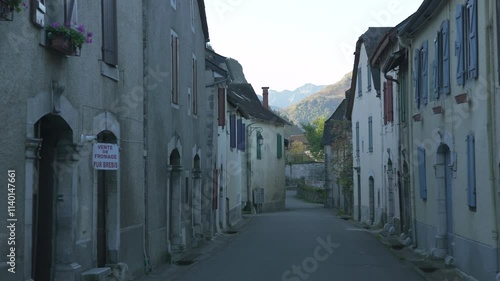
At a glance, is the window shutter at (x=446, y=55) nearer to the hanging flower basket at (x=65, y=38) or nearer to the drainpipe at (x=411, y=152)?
the drainpipe at (x=411, y=152)

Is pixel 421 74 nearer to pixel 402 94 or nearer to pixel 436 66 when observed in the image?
pixel 436 66

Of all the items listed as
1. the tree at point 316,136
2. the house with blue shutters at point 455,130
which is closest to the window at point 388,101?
the house with blue shutters at point 455,130

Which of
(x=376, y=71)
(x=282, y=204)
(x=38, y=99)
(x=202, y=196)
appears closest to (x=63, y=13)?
(x=38, y=99)

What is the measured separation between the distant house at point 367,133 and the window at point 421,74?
28.0 feet

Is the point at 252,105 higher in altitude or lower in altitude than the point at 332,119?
higher

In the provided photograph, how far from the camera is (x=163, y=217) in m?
15.8

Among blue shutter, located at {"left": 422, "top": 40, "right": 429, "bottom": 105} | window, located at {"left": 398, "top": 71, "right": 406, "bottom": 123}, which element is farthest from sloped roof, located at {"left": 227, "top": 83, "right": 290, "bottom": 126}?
blue shutter, located at {"left": 422, "top": 40, "right": 429, "bottom": 105}

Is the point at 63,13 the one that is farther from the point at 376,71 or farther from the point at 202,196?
the point at 376,71

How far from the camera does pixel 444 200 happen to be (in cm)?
1570

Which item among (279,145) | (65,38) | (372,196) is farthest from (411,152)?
(279,145)

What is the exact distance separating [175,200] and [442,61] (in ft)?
23.3

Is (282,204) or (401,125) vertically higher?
(401,125)

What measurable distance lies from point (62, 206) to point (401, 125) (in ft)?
44.6

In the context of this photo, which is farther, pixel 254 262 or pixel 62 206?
pixel 254 262
